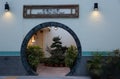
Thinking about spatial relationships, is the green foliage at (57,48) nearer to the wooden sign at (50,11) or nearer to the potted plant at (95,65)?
the wooden sign at (50,11)

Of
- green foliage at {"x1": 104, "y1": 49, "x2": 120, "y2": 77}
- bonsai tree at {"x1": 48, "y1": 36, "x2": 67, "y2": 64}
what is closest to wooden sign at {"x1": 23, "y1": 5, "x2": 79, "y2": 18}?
green foliage at {"x1": 104, "y1": 49, "x2": 120, "y2": 77}

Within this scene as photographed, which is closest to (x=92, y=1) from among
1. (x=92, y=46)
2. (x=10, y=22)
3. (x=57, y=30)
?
(x=92, y=46)

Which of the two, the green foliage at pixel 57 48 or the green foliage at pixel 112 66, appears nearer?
the green foliage at pixel 112 66

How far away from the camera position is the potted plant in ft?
34.0

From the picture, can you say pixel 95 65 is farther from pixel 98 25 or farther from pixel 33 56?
pixel 33 56

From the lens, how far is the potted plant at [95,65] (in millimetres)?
10367

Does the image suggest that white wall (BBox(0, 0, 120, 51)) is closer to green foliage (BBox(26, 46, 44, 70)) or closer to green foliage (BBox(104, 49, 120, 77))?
green foliage (BBox(104, 49, 120, 77))

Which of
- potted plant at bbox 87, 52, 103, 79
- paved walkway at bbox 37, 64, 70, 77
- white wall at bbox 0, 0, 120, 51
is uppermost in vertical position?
white wall at bbox 0, 0, 120, 51

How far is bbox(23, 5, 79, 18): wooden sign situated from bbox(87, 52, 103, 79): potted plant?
6.06 feet

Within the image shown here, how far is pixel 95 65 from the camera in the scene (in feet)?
35.1

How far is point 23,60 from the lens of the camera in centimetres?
1157

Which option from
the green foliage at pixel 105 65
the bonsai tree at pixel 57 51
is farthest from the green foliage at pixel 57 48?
the green foliage at pixel 105 65

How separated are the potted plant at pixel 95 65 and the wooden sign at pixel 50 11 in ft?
6.06

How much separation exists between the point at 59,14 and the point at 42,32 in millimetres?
7958
